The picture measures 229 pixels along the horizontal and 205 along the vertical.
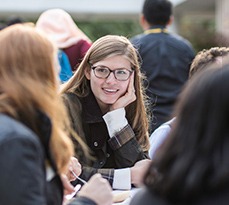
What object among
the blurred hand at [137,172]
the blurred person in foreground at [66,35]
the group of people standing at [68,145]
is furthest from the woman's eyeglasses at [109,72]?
the blurred person in foreground at [66,35]

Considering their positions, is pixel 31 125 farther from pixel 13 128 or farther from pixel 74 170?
pixel 74 170

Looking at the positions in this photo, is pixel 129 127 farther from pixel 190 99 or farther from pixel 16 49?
pixel 190 99

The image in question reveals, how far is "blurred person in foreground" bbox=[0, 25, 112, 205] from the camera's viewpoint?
2182 millimetres

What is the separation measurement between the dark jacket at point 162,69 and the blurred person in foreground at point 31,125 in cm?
332

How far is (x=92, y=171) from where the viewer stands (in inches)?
147

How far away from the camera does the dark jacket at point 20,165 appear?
2172mm

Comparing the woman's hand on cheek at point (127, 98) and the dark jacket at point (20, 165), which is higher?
the dark jacket at point (20, 165)

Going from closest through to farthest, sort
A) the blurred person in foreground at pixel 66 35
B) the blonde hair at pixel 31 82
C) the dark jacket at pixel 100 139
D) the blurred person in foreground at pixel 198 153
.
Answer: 1. the blurred person in foreground at pixel 198 153
2. the blonde hair at pixel 31 82
3. the dark jacket at pixel 100 139
4. the blurred person in foreground at pixel 66 35

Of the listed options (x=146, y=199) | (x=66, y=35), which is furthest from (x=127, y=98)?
(x=66, y=35)

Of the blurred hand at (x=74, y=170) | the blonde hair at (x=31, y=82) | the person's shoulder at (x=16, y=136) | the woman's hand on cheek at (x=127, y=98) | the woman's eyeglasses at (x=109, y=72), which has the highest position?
the blonde hair at (x=31, y=82)

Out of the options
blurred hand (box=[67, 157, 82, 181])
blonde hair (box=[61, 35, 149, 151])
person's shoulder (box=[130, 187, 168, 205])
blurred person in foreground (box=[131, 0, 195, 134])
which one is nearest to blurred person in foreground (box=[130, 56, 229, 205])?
person's shoulder (box=[130, 187, 168, 205])

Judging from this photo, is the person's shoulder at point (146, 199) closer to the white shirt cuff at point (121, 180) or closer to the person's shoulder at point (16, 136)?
the person's shoulder at point (16, 136)

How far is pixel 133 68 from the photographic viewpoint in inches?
166

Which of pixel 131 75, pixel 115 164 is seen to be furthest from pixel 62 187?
pixel 131 75
